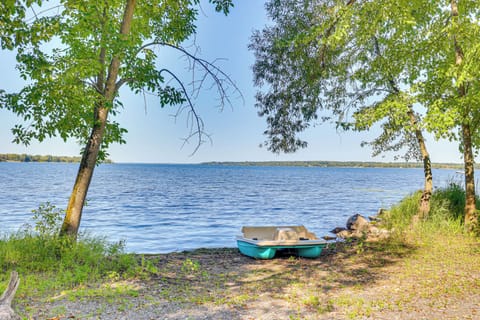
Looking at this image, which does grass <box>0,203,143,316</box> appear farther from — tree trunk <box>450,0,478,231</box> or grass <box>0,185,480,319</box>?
tree trunk <box>450,0,478,231</box>

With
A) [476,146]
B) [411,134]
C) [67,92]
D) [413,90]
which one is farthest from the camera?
[411,134]

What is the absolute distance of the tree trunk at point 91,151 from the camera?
901 centimetres

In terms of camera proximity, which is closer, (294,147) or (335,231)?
(294,147)

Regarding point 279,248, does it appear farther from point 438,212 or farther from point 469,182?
point 469,182

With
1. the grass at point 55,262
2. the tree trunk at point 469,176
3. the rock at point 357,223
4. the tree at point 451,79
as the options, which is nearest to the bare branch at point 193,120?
the grass at point 55,262

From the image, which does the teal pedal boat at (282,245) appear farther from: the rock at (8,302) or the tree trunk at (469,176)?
the rock at (8,302)

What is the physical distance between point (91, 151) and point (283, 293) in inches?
217

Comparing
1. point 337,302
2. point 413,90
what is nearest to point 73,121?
point 337,302

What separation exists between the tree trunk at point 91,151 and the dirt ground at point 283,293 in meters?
2.02

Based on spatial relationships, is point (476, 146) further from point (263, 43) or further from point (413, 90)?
point (263, 43)

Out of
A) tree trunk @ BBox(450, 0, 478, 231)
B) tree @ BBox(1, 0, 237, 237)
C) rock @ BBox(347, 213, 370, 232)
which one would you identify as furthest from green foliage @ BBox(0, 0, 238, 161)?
rock @ BBox(347, 213, 370, 232)

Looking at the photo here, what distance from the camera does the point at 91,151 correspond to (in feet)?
30.3

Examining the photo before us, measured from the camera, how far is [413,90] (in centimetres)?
1001

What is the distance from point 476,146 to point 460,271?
19.0ft
